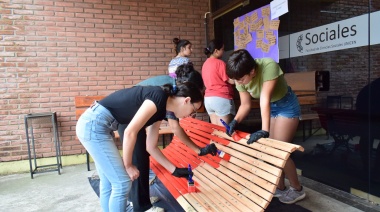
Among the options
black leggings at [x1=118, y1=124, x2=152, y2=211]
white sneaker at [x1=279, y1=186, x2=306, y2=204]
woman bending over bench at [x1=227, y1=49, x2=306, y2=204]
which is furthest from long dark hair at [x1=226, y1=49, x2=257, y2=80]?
white sneaker at [x1=279, y1=186, x2=306, y2=204]

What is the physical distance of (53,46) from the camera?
4207mm

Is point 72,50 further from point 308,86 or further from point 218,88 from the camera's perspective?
point 308,86

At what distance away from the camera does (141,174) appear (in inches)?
90.6

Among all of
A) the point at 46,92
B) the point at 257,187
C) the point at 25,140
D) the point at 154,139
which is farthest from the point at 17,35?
the point at 257,187

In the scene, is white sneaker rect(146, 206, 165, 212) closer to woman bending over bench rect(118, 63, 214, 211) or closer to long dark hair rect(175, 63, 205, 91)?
woman bending over bench rect(118, 63, 214, 211)

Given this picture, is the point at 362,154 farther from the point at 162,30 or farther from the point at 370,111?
the point at 162,30

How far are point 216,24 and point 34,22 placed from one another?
283 centimetres

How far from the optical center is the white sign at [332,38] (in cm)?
238

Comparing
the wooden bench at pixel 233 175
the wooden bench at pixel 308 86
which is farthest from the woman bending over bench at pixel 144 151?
the wooden bench at pixel 308 86

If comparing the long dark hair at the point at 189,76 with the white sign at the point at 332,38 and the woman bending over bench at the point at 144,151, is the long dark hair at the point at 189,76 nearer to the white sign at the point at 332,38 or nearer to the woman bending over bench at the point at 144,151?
the woman bending over bench at the point at 144,151

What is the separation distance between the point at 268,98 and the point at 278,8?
1.61 metres

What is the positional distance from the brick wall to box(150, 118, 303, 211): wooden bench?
2402 mm

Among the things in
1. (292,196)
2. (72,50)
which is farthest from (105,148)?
(72,50)

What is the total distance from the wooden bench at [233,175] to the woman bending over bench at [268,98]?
0.14 metres
